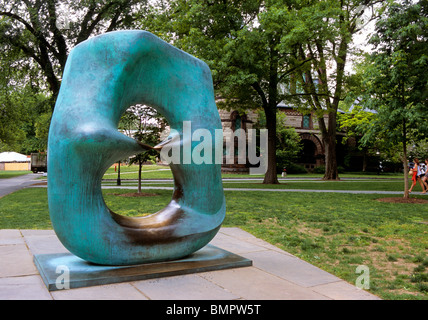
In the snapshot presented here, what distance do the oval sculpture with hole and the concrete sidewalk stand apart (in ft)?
1.60

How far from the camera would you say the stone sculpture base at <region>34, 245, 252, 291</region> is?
3.83 m

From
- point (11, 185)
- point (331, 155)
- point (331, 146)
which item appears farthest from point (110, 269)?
point (331, 155)

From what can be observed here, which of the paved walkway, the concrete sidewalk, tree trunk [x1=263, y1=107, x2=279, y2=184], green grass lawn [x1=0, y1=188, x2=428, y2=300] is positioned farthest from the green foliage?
the paved walkway

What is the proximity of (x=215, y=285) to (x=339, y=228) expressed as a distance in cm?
497

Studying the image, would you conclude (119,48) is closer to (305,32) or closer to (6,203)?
(6,203)

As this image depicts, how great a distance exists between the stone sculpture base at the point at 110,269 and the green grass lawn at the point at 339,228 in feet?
5.30

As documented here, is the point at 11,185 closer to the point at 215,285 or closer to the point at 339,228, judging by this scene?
the point at 339,228

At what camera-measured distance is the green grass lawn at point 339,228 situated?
16.4 feet

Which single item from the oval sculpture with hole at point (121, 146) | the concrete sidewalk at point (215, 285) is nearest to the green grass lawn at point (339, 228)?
the concrete sidewalk at point (215, 285)

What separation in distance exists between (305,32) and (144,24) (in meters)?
7.83

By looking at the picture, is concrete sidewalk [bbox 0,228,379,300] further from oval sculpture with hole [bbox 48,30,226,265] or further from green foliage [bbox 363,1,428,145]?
green foliage [bbox 363,1,428,145]

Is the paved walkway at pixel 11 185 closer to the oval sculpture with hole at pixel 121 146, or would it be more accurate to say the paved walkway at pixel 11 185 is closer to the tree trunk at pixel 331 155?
the oval sculpture with hole at pixel 121 146

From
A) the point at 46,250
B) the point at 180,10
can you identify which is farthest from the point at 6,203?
the point at 180,10

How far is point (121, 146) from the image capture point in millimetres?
4172
